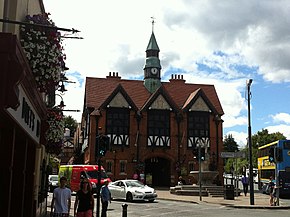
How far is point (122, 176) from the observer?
45.3m

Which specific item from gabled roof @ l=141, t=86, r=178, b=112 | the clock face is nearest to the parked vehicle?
gabled roof @ l=141, t=86, r=178, b=112

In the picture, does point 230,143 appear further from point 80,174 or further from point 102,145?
point 102,145

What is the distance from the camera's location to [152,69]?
52.8m

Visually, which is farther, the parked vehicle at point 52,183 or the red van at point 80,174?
Answer: the parked vehicle at point 52,183

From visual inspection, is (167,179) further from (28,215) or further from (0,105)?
(0,105)

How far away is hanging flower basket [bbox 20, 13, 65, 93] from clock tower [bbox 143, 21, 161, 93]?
42794mm

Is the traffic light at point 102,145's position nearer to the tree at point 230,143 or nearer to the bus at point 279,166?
the bus at point 279,166

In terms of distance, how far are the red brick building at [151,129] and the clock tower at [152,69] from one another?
1600 mm

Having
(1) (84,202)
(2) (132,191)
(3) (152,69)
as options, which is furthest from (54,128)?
(3) (152,69)

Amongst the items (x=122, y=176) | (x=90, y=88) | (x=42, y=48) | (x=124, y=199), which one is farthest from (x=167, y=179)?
(x=42, y=48)

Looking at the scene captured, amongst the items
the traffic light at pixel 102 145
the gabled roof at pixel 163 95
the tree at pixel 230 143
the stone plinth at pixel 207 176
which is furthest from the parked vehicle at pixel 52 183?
the tree at pixel 230 143

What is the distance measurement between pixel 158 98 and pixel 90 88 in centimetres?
803

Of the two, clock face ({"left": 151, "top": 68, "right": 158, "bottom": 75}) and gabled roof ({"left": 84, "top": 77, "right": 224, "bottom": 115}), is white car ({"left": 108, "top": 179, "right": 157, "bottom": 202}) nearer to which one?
gabled roof ({"left": 84, "top": 77, "right": 224, "bottom": 115})

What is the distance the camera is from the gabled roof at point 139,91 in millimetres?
48047
